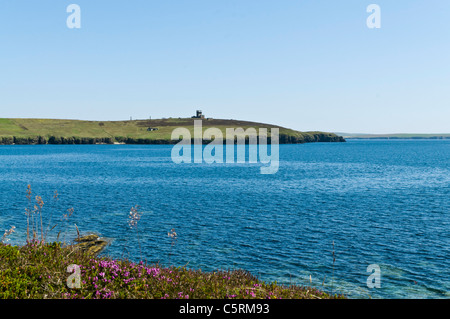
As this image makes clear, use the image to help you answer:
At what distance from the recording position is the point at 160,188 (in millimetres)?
62500

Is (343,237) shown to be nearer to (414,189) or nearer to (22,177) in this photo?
(414,189)

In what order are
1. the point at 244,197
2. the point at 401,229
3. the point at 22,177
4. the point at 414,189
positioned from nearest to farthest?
the point at 401,229
the point at 244,197
the point at 414,189
the point at 22,177

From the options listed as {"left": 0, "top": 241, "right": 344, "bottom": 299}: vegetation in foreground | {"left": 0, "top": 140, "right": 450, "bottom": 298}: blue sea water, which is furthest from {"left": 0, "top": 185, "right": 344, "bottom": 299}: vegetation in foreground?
{"left": 0, "top": 140, "right": 450, "bottom": 298}: blue sea water

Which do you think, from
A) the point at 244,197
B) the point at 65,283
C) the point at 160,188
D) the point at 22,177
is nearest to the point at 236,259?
the point at 65,283

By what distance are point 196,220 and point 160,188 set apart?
2522cm

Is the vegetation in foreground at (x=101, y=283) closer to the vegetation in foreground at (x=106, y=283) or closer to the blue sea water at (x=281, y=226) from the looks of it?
the vegetation in foreground at (x=106, y=283)

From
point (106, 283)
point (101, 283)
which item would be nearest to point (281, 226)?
point (106, 283)

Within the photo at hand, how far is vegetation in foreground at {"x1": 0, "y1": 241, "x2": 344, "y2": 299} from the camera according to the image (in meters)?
10.8

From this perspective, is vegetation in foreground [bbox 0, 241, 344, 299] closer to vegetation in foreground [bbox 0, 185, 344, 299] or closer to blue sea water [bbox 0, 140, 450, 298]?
vegetation in foreground [bbox 0, 185, 344, 299]

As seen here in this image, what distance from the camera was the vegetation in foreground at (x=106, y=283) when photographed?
1081 centimetres

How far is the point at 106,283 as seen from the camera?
11773 mm

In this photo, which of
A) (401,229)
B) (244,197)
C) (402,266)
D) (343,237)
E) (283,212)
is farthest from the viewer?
(244,197)

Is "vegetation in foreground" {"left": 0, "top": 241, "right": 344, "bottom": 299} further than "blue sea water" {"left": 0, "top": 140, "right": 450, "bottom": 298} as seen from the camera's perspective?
No

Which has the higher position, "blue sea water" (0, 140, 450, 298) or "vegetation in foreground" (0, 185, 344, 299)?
"vegetation in foreground" (0, 185, 344, 299)
